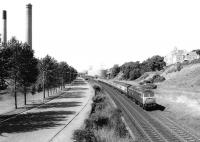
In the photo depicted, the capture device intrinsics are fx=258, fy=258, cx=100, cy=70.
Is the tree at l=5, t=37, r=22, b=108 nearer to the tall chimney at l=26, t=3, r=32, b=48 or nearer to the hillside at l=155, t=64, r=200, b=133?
the hillside at l=155, t=64, r=200, b=133

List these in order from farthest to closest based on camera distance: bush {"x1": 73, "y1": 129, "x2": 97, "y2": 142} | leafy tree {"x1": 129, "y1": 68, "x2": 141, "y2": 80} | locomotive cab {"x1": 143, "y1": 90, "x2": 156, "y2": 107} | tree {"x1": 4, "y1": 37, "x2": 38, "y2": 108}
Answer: leafy tree {"x1": 129, "y1": 68, "x2": 141, "y2": 80}
tree {"x1": 4, "y1": 37, "x2": 38, "y2": 108}
locomotive cab {"x1": 143, "y1": 90, "x2": 156, "y2": 107}
bush {"x1": 73, "y1": 129, "x2": 97, "y2": 142}

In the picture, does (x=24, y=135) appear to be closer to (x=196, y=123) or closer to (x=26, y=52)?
(x=196, y=123)

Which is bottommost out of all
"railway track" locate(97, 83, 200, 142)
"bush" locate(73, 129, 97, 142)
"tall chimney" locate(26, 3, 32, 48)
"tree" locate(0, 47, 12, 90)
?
"railway track" locate(97, 83, 200, 142)

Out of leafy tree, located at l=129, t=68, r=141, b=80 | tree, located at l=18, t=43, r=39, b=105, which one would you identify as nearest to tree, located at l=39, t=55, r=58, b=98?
tree, located at l=18, t=43, r=39, b=105

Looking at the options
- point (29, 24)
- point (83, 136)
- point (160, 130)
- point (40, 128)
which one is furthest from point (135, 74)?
point (83, 136)

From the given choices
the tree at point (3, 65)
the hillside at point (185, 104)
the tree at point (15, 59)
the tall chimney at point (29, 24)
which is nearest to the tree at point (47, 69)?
the tree at point (15, 59)

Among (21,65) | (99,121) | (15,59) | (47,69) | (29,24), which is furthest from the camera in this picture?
(29,24)

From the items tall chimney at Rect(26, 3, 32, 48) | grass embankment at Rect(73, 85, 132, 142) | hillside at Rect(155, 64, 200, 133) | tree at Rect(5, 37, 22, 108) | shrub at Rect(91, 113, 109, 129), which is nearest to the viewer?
grass embankment at Rect(73, 85, 132, 142)

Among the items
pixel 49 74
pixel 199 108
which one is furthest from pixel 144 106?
pixel 49 74

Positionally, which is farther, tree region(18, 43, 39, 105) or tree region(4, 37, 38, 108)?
tree region(18, 43, 39, 105)

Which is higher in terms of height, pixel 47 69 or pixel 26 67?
pixel 47 69

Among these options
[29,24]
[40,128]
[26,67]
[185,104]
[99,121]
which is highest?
[29,24]

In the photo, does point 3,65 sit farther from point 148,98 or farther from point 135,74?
point 135,74

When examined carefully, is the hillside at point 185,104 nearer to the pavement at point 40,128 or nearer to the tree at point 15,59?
the pavement at point 40,128
